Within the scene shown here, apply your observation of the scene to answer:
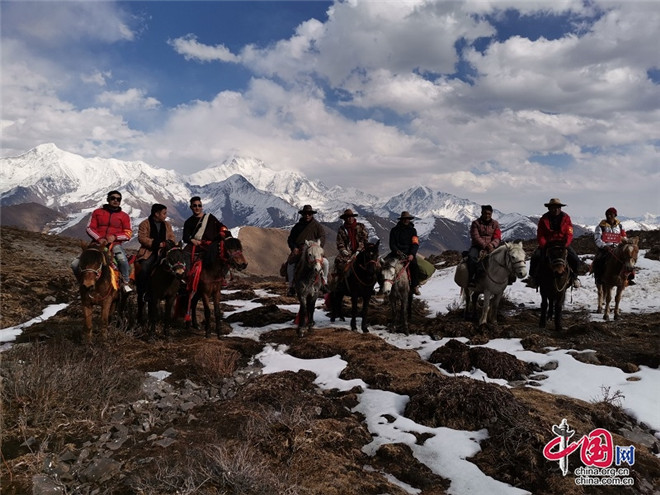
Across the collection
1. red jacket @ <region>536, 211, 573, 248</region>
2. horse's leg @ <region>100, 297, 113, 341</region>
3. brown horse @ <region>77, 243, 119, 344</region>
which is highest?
red jacket @ <region>536, 211, 573, 248</region>

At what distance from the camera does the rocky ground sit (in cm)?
405

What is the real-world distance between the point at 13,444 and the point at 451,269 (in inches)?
900

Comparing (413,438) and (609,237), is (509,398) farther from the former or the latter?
(609,237)

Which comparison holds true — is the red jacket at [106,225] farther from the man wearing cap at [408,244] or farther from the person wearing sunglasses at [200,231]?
the man wearing cap at [408,244]

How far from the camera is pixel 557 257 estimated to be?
11.5m

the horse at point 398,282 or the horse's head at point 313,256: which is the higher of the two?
the horse's head at point 313,256

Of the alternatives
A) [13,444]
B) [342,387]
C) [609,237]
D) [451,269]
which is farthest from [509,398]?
[451,269]

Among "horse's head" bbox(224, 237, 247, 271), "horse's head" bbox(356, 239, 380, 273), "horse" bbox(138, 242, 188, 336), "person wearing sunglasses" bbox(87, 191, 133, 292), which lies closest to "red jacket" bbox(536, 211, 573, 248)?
"horse's head" bbox(356, 239, 380, 273)

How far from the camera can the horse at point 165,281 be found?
9.73 meters

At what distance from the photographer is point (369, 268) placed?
11.7 metres

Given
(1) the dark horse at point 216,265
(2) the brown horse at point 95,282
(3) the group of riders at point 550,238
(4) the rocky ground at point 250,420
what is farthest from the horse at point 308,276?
(3) the group of riders at point 550,238

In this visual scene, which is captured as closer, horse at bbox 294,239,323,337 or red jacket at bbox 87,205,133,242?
red jacket at bbox 87,205,133,242

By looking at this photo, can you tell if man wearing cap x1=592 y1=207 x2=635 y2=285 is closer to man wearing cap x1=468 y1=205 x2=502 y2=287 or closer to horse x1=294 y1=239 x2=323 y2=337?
man wearing cap x1=468 y1=205 x2=502 y2=287

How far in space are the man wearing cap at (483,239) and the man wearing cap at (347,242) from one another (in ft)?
11.6
